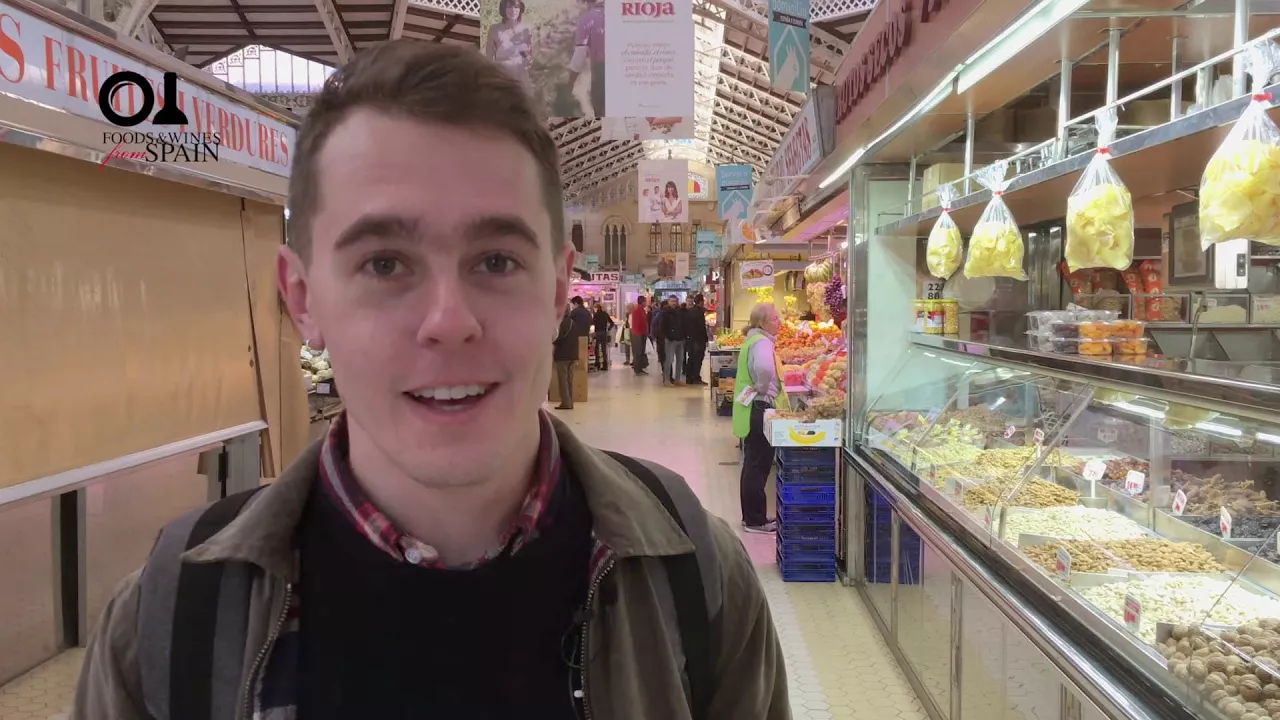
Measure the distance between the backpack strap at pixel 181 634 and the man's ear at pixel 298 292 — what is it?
0.28 meters

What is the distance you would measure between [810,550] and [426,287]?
15.7 ft

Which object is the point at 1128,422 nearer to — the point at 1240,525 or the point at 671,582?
the point at 1240,525

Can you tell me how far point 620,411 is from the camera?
1257cm

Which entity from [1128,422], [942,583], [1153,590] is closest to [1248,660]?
[1153,590]

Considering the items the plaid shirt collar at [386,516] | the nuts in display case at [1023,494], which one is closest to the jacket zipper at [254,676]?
the plaid shirt collar at [386,516]

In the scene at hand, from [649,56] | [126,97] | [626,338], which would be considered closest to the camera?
[126,97]

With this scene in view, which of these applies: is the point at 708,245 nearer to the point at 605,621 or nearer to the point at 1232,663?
the point at 1232,663

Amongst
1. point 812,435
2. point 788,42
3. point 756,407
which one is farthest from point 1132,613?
point 788,42

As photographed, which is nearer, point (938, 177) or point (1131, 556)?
point (1131, 556)

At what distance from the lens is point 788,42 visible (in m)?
6.48

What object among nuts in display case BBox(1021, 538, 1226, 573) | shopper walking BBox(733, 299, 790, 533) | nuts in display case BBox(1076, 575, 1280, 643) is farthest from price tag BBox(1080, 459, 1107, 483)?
shopper walking BBox(733, 299, 790, 533)

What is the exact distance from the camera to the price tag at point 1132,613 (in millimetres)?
2090

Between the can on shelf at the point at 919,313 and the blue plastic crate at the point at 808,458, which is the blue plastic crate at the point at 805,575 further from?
the can on shelf at the point at 919,313

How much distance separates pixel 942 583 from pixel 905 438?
1263 mm
